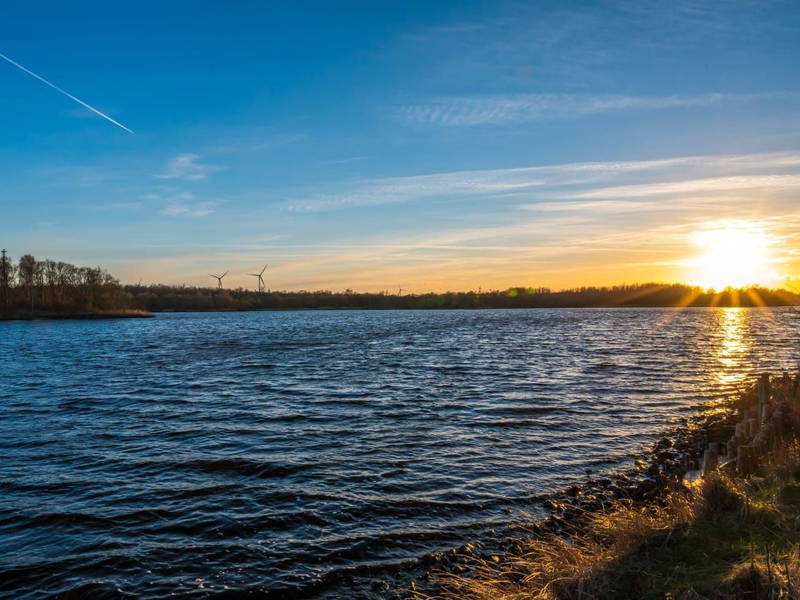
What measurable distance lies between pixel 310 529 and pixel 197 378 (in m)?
26.3

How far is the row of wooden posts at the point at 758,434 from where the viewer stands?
12969 mm

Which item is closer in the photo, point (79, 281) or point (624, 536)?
point (624, 536)

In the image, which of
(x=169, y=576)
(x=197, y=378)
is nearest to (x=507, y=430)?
(x=169, y=576)

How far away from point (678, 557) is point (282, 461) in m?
11.5

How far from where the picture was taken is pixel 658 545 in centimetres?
848

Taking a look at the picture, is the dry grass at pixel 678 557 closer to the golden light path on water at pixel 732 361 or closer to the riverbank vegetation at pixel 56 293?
the golden light path on water at pixel 732 361

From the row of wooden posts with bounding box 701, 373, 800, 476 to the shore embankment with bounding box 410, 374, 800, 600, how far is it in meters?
0.06

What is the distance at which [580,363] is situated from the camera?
4247cm

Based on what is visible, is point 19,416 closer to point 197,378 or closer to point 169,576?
point 197,378

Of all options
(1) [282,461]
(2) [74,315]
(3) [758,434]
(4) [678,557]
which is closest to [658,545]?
(4) [678,557]

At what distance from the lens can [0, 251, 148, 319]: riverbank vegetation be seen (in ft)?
461

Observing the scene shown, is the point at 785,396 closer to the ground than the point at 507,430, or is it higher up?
higher up

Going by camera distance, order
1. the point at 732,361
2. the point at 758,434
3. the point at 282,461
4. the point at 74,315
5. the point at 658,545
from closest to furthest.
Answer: the point at 658,545, the point at 758,434, the point at 282,461, the point at 732,361, the point at 74,315

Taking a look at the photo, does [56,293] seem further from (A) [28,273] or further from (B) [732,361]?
(B) [732,361]
